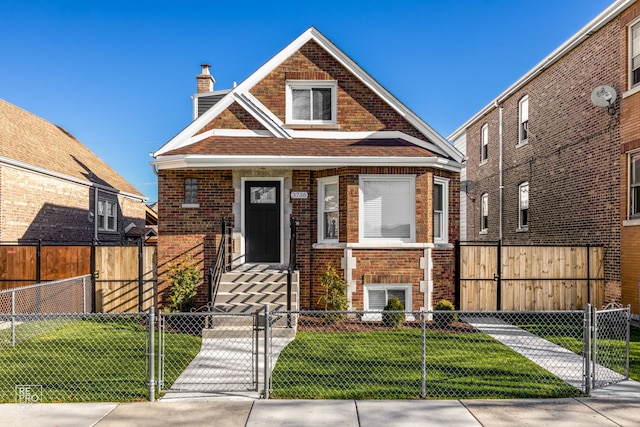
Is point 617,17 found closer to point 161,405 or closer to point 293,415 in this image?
point 293,415

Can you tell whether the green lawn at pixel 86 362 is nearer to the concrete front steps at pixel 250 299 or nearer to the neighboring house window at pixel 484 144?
the concrete front steps at pixel 250 299

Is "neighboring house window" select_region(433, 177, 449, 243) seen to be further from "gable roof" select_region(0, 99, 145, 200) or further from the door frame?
"gable roof" select_region(0, 99, 145, 200)

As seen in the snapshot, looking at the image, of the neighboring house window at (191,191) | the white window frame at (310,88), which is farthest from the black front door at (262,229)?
the white window frame at (310,88)

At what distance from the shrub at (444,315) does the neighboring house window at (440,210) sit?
1.80 m

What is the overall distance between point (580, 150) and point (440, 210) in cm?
494

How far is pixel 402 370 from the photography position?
307 inches

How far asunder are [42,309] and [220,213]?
476cm

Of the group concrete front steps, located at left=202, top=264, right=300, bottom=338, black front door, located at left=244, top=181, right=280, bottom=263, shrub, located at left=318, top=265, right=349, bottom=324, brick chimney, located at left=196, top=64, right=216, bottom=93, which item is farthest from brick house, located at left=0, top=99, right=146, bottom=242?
shrub, located at left=318, top=265, right=349, bottom=324

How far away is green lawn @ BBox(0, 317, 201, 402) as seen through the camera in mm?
6828

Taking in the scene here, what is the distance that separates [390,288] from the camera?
1240cm

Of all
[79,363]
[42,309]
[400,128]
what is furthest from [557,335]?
[42,309]

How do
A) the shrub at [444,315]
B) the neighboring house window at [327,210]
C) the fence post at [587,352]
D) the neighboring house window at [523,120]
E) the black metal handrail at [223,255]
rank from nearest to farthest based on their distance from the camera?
the fence post at [587,352] < the shrub at [444,315] < the black metal handrail at [223,255] < the neighboring house window at [327,210] < the neighboring house window at [523,120]

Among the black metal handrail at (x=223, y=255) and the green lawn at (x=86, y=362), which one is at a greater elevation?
the black metal handrail at (x=223, y=255)

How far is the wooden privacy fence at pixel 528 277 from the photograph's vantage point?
13.0 meters
